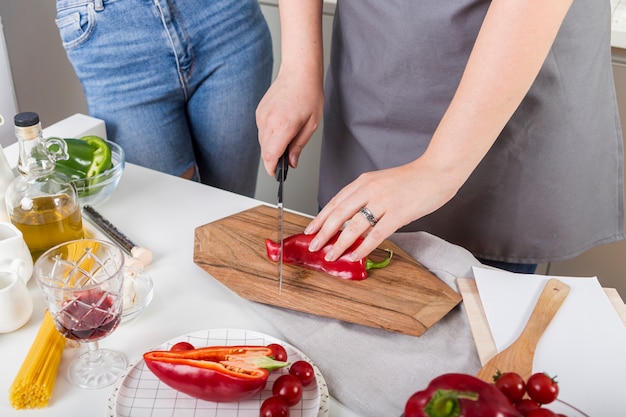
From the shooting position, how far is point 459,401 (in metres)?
0.45

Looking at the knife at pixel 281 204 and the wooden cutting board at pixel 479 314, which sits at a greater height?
the knife at pixel 281 204

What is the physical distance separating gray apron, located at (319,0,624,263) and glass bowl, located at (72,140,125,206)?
0.46 m

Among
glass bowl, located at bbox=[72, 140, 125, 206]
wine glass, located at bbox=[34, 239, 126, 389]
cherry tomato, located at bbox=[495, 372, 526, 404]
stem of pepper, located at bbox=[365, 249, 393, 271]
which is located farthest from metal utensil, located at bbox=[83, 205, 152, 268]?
cherry tomato, located at bbox=[495, 372, 526, 404]

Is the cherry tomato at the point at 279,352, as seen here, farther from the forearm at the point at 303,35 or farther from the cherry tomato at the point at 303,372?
the forearm at the point at 303,35

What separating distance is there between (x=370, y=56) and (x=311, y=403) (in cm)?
69

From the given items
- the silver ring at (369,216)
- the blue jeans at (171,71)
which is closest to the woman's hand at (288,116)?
the silver ring at (369,216)

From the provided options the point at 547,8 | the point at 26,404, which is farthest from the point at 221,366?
the point at 547,8

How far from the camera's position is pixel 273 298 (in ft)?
3.08

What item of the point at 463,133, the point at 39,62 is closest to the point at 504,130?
the point at 463,133

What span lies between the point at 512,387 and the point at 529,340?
290 mm

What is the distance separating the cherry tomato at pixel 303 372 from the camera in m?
0.78

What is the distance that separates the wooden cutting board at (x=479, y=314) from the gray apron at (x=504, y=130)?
0.33 meters

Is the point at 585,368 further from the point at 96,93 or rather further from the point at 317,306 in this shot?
the point at 96,93

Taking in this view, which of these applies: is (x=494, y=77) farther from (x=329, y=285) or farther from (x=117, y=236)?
(x=117, y=236)
